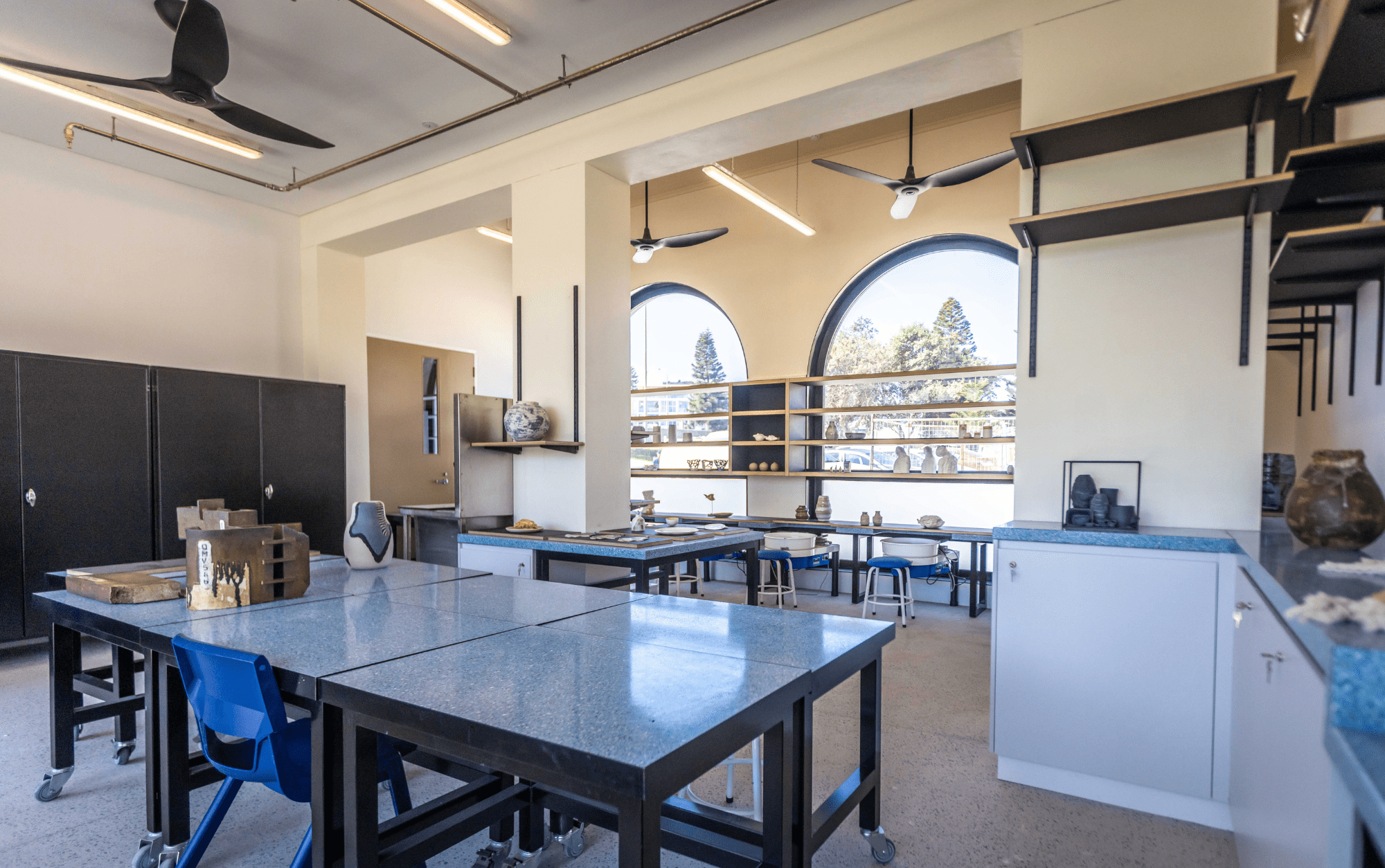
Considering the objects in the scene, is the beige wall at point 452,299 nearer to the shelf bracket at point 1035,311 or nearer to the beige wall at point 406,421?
the beige wall at point 406,421

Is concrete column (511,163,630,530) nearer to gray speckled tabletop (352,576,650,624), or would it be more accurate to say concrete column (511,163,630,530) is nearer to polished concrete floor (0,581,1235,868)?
gray speckled tabletop (352,576,650,624)

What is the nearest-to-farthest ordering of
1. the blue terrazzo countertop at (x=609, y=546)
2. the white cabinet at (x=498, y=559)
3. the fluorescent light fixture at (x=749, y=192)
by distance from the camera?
Result: 1. the blue terrazzo countertop at (x=609, y=546)
2. the white cabinet at (x=498, y=559)
3. the fluorescent light fixture at (x=749, y=192)

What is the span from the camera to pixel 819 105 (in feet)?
13.7

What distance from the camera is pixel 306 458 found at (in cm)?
646

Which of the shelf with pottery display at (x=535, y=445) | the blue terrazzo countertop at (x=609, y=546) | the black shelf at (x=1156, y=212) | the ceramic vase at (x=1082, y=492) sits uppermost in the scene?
the black shelf at (x=1156, y=212)

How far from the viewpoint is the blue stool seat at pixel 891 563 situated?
578cm

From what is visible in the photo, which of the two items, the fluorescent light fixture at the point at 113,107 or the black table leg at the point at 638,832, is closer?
the black table leg at the point at 638,832

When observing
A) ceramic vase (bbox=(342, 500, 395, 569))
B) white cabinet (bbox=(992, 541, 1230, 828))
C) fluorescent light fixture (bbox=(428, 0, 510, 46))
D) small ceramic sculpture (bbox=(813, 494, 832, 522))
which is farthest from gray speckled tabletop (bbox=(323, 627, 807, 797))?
small ceramic sculpture (bbox=(813, 494, 832, 522))

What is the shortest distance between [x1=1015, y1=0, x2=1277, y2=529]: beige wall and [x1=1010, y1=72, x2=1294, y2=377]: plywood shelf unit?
44 millimetres

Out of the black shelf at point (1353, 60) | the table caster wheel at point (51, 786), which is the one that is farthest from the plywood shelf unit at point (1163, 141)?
the table caster wheel at point (51, 786)

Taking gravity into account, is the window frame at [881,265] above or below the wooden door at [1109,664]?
above

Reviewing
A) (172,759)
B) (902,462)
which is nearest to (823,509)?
(902,462)

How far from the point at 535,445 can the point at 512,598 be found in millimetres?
2231

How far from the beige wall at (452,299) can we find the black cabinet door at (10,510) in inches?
128
